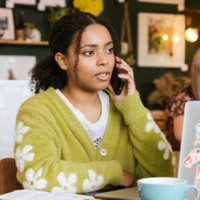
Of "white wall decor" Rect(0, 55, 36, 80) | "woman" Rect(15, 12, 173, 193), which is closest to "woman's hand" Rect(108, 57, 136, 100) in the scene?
"woman" Rect(15, 12, 173, 193)

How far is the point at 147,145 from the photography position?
5.60 ft

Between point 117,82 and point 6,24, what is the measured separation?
3.90 m

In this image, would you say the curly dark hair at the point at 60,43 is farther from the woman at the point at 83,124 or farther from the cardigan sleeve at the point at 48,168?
the cardigan sleeve at the point at 48,168

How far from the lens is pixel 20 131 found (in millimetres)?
1512

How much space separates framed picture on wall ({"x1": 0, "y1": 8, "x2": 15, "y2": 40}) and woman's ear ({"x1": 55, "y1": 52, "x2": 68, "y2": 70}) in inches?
152

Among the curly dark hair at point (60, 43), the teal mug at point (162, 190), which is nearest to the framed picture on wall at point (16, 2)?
the curly dark hair at point (60, 43)

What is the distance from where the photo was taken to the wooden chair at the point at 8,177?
158 cm

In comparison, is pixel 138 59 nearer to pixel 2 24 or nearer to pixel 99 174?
pixel 2 24

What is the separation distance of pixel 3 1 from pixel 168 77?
6.37 feet

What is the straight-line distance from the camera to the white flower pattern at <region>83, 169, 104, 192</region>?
1.45 m

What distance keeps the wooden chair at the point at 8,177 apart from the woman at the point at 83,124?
0.11 meters

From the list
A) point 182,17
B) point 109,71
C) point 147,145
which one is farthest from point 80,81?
point 182,17

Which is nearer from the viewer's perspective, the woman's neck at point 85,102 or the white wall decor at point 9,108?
the woman's neck at point 85,102

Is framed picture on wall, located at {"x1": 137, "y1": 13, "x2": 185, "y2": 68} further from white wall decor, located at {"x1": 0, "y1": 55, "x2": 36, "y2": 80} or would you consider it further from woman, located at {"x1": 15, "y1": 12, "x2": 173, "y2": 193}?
woman, located at {"x1": 15, "y1": 12, "x2": 173, "y2": 193}
